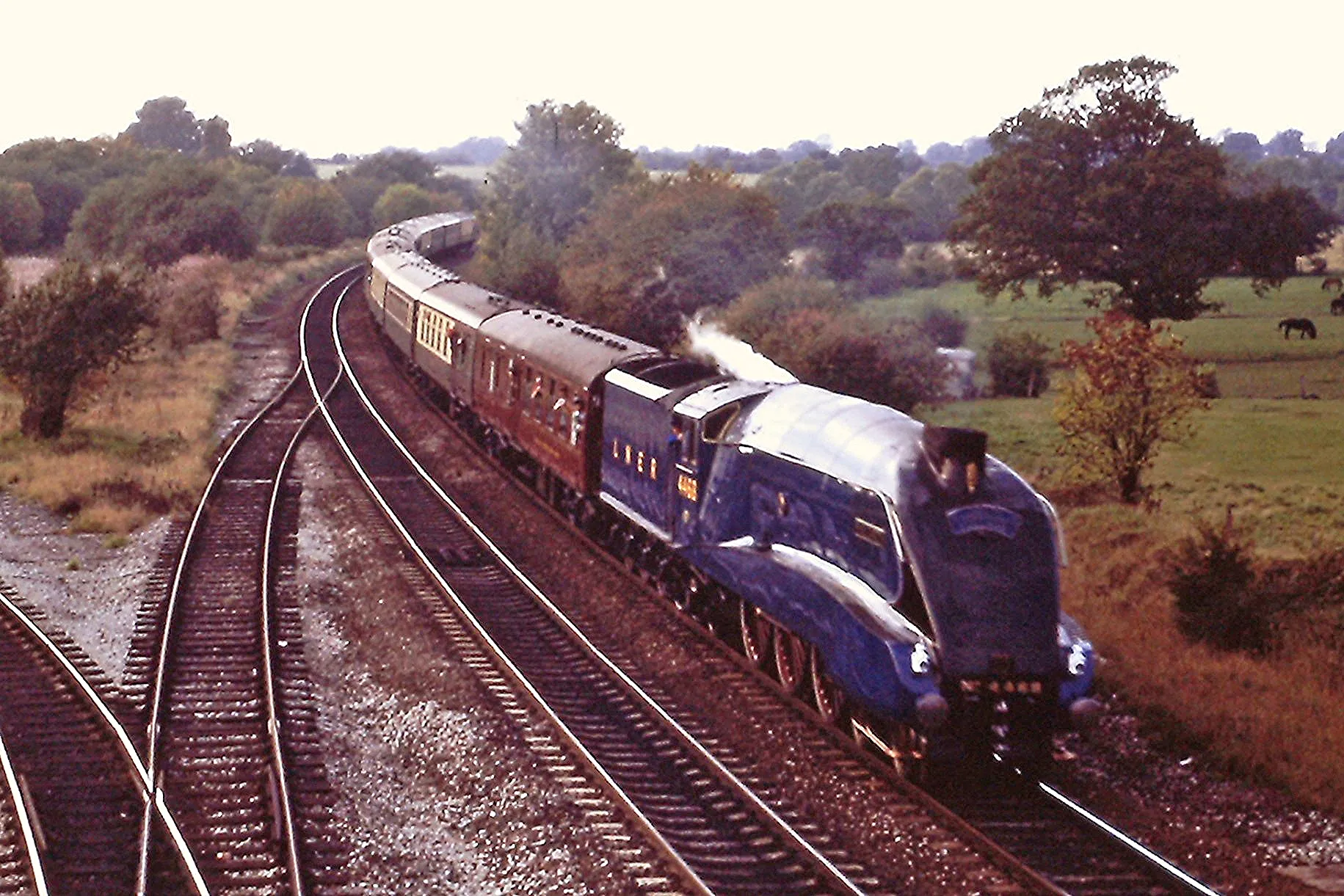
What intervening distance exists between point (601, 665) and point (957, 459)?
19.9 feet

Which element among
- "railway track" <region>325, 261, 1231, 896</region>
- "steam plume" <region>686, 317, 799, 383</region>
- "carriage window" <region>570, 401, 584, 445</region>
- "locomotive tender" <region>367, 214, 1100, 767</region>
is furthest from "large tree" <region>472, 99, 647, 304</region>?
"railway track" <region>325, 261, 1231, 896</region>

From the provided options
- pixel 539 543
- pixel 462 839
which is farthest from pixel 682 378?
pixel 462 839

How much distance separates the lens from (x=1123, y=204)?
124ft

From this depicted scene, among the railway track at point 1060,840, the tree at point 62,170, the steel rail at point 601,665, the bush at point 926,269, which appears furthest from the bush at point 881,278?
the tree at point 62,170

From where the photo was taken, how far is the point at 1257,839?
40.8 ft

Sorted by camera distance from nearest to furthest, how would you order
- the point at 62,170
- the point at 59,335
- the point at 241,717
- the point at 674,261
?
1. the point at 241,717
2. the point at 59,335
3. the point at 674,261
4. the point at 62,170

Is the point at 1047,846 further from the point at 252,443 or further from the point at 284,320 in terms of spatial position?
the point at 284,320

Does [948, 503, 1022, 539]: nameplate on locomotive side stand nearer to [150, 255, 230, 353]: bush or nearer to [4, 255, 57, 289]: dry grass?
[150, 255, 230, 353]: bush

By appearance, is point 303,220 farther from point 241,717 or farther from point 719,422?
point 241,717

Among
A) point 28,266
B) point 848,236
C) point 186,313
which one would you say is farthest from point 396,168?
point 186,313

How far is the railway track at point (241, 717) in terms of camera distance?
1191 cm

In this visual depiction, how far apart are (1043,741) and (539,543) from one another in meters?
12.3

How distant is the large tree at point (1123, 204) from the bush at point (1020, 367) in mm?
1820

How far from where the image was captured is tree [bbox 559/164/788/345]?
44156 mm
